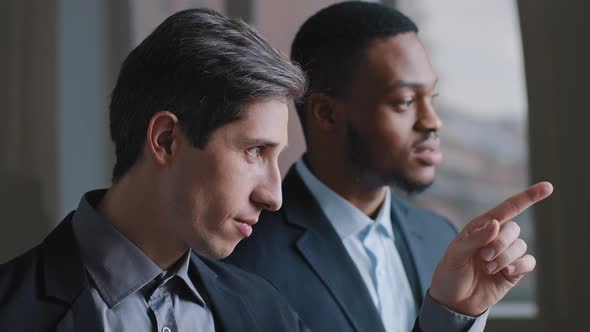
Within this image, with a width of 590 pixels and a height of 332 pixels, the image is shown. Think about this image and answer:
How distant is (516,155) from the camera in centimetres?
204

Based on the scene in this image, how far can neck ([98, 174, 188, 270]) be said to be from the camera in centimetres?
103

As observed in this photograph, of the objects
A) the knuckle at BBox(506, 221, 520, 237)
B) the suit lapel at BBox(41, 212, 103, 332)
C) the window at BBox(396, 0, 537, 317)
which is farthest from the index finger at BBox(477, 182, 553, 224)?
the window at BBox(396, 0, 537, 317)

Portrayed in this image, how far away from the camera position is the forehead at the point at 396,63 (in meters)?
1.42

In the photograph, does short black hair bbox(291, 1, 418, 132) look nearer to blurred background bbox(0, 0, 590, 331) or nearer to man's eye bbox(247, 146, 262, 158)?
blurred background bbox(0, 0, 590, 331)

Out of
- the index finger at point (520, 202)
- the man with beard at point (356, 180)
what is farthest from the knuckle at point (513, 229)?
the man with beard at point (356, 180)

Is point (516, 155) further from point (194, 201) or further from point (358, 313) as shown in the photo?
point (194, 201)

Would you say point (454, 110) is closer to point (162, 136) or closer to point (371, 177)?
point (371, 177)

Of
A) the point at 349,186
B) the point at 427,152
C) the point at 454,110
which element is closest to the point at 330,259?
the point at 349,186

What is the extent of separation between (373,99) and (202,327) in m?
0.57

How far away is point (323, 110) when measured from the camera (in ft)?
4.88

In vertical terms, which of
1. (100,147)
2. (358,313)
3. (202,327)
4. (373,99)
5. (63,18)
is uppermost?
(63,18)

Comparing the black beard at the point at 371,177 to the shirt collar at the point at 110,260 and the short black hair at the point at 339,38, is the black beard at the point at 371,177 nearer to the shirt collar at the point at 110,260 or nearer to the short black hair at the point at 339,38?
the short black hair at the point at 339,38

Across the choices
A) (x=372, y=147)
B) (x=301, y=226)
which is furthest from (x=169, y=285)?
(x=372, y=147)

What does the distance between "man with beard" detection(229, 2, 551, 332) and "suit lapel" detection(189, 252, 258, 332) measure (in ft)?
0.66
